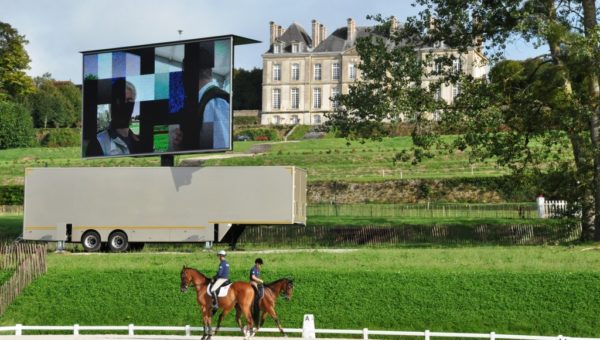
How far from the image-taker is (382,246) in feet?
151

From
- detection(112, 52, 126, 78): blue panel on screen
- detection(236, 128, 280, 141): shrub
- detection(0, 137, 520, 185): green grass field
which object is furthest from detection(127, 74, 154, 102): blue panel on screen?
detection(236, 128, 280, 141): shrub

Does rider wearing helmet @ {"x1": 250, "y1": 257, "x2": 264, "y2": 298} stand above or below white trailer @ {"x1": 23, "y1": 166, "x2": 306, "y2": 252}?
below

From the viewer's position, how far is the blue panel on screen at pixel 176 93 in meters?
43.2

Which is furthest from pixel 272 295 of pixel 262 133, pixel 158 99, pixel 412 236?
pixel 262 133

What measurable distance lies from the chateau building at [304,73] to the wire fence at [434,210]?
7594 cm

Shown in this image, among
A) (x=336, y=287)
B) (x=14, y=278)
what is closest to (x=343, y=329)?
(x=336, y=287)

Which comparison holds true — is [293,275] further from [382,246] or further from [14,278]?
[382,246]

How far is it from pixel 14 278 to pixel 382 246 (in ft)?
63.1

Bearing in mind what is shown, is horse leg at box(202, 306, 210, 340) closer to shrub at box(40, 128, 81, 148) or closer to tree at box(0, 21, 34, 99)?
tree at box(0, 21, 34, 99)

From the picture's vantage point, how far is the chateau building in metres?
138

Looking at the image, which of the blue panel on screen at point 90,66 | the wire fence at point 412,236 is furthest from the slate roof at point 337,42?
the blue panel on screen at point 90,66

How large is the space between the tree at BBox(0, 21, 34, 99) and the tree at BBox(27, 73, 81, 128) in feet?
202

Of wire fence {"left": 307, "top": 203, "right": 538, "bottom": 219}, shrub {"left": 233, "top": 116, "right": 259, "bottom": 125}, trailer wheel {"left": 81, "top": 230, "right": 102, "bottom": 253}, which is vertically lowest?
trailer wheel {"left": 81, "top": 230, "right": 102, "bottom": 253}

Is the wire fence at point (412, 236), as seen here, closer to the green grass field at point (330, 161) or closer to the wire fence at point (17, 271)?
the wire fence at point (17, 271)
